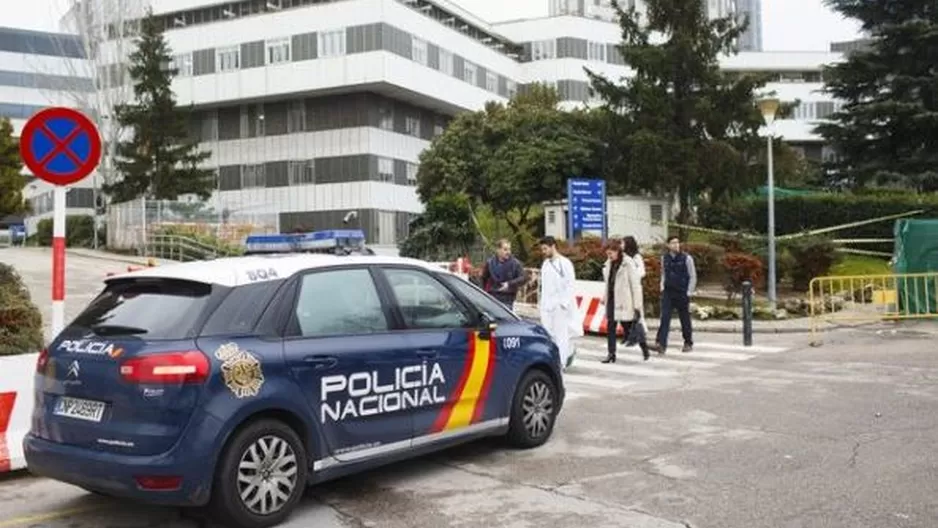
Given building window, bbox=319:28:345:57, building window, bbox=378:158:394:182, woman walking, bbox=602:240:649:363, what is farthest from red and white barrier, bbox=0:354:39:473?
building window, bbox=378:158:394:182

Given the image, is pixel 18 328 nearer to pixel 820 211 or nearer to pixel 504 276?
pixel 504 276

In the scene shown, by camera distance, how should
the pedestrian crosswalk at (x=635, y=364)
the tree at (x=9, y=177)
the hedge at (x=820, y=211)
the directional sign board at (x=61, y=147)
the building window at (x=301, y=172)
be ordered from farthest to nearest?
the building window at (x=301, y=172) < the tree at (x=9, y=177) < the hedge at (x=820, y=211) < the pedestrian crosswalk at (x=635, y=364) < the directional sign board at (x=61, y=147)

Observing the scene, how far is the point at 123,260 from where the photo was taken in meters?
38.2

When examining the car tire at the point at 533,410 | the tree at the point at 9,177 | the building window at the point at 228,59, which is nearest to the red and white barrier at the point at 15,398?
the car tire at the point at 533,410

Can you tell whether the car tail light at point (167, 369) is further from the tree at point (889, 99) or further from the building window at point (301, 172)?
the building window at point (301, 172)

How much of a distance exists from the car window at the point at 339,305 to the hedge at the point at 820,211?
2849 centimetres

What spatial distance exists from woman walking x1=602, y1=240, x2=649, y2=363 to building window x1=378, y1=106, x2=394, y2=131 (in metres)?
40.0

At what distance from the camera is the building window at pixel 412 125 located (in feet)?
178

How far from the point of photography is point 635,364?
13.0 m

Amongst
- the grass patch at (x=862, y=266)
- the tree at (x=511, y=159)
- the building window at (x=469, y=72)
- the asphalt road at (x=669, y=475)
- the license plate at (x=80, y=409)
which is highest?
the building window at (x=469, y=72)

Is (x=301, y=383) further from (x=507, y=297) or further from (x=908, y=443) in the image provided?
(x=507, y=297)

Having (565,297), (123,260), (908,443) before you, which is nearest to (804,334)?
(565,297)

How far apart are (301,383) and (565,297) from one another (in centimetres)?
653

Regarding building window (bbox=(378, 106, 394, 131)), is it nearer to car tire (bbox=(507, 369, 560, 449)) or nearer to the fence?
the fence
